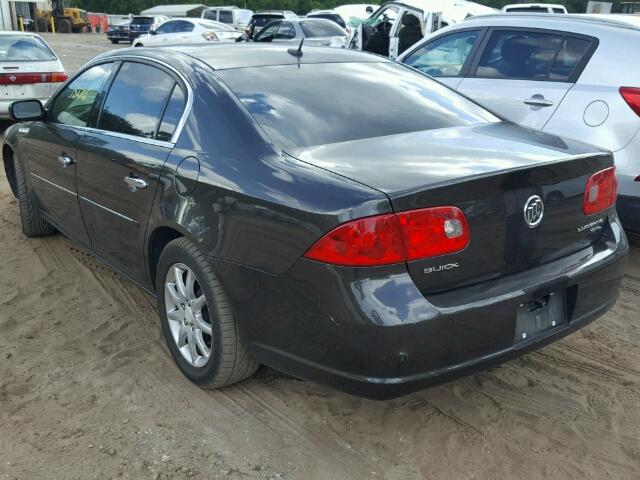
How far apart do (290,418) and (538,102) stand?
132 inches

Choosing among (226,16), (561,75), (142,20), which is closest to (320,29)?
(561,75)

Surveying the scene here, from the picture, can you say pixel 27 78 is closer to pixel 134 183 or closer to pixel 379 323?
pixel 134 183

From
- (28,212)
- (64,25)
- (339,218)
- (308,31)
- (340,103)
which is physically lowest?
(64,25)

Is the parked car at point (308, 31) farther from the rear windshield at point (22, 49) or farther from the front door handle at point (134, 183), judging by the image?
the front door handle at point (134, 183)

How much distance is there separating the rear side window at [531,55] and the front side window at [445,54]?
28 centimetres

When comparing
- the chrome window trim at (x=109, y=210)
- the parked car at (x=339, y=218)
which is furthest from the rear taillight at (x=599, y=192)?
the chrome window trim at (x=109, y=210)

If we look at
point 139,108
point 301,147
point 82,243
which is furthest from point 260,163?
point 82,243

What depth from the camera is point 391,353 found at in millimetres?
2326

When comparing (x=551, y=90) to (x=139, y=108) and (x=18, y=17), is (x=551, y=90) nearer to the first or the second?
(x=139, y=108)

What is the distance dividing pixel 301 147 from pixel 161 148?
805 mm

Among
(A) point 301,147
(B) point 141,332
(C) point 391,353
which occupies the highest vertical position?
(A) point 301,147

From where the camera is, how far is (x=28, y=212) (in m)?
5.12

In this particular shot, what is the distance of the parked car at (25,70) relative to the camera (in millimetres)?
9344

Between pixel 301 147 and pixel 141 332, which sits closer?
pixel 301 147
